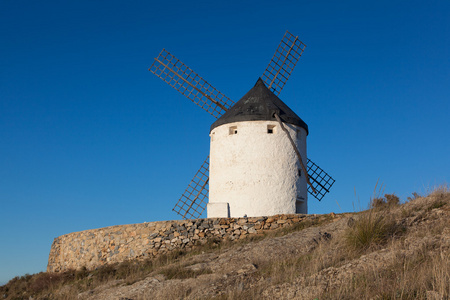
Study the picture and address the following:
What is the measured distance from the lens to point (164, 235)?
12.7 m

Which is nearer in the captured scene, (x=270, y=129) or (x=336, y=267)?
(x=336, y=267)

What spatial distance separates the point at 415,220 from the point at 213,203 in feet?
23.6

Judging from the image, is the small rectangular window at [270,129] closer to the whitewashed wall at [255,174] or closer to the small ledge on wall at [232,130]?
the whitewashed wall at [255,174]

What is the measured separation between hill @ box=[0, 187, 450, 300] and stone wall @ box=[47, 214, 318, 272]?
1.47 metres

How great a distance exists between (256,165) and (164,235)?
3684mm

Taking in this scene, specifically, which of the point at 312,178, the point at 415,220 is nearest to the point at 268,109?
the point at 312,178

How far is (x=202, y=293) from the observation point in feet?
20.7

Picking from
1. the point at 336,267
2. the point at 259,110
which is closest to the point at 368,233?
the point at 336,267

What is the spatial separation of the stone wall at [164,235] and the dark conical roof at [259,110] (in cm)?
365

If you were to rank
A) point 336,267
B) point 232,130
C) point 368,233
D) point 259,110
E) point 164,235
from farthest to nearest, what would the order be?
point 232,130, point 259,110, point 164,235, point 368,233, point 336,267

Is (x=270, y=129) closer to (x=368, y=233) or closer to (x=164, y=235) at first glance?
(x=164, y=235)

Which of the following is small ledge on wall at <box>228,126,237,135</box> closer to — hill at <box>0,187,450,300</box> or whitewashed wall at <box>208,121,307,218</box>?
whitewashed wall at <box>208,121,307,218</box>

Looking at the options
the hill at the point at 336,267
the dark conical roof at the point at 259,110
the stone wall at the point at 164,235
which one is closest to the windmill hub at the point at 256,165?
the dark conical roof at the point at 259,110

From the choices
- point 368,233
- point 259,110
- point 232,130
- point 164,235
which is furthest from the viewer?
point 232,130
